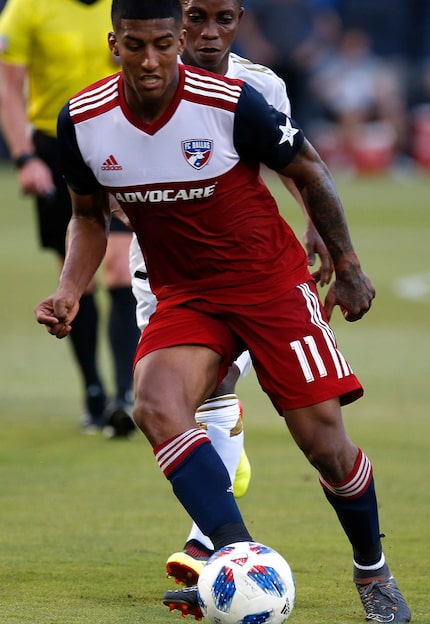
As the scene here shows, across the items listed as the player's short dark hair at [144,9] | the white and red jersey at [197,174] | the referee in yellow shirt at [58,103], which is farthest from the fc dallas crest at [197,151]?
the referee in yellow shirt at [58,103]

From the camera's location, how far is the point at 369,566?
4832mm

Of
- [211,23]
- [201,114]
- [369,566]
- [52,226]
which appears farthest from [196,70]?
[52,226]

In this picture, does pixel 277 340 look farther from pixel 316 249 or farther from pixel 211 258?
pixel 316 249

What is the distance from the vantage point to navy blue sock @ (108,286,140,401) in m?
8.34

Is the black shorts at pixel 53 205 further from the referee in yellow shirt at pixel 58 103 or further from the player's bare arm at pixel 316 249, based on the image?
the player's bare arm at pixel 316 249

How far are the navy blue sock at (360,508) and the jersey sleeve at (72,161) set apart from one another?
1306 mm

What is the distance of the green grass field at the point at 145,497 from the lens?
496 cm

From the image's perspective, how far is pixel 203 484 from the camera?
14.3 ft

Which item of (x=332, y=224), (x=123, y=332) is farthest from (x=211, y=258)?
(x=123, y=332)

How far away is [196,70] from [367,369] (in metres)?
5.97

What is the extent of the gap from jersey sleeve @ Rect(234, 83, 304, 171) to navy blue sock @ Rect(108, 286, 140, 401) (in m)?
3.80

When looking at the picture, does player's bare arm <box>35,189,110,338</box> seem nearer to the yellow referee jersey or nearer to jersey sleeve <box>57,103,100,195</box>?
jersey sleeve <box>57,103,100,195</box>

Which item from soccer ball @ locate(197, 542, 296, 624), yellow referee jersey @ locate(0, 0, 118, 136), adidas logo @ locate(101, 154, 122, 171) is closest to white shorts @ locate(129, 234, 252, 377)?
adidas logo @ locate(101, 154, 122, 171)

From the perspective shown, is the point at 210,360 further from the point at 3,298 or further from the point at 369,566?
the point at 3,298
